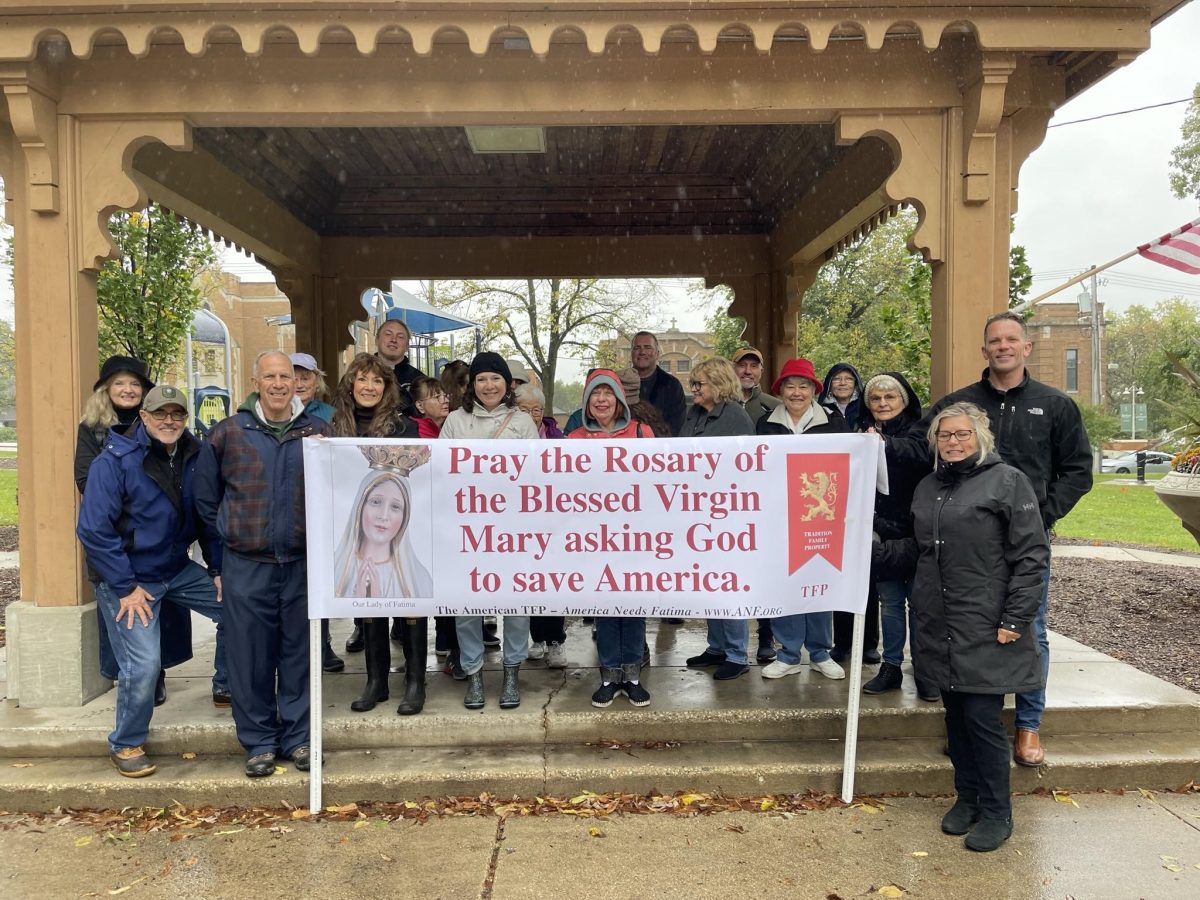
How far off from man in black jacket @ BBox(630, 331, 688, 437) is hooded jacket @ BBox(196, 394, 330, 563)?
9.45 feet

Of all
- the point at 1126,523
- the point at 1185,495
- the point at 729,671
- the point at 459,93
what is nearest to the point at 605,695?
the point at 729,671

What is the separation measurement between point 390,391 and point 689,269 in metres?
4.99

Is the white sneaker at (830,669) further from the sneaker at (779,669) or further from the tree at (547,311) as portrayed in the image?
the tree at (547,311)

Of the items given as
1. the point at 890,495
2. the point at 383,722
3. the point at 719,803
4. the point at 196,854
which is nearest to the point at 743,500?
the point at 890,495

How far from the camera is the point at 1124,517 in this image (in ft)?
58.2

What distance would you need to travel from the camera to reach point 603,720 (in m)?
4.23

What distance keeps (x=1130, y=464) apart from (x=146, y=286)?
145 ft

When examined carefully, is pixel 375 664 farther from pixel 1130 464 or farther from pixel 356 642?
pixel 1130 464

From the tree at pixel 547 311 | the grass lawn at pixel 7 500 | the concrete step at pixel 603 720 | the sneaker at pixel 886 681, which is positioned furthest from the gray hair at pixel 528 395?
the tree at pixel 547 311

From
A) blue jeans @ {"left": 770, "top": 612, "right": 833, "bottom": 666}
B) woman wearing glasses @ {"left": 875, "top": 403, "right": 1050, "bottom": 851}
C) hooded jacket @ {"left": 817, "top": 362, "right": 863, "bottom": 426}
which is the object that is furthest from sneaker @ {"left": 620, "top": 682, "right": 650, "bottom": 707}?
hooded jacket @ {"left": 817, "top": 362, "right": 863, "bottom": 426}

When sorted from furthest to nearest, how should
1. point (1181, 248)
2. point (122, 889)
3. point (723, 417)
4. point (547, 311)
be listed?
point (547, 311)
point (1181, 248)
point (723, 417)
point (122, 889)

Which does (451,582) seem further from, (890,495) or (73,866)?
(890,495)

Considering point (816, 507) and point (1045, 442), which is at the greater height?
point (1045, 442)

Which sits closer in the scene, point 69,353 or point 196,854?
point 196,854
